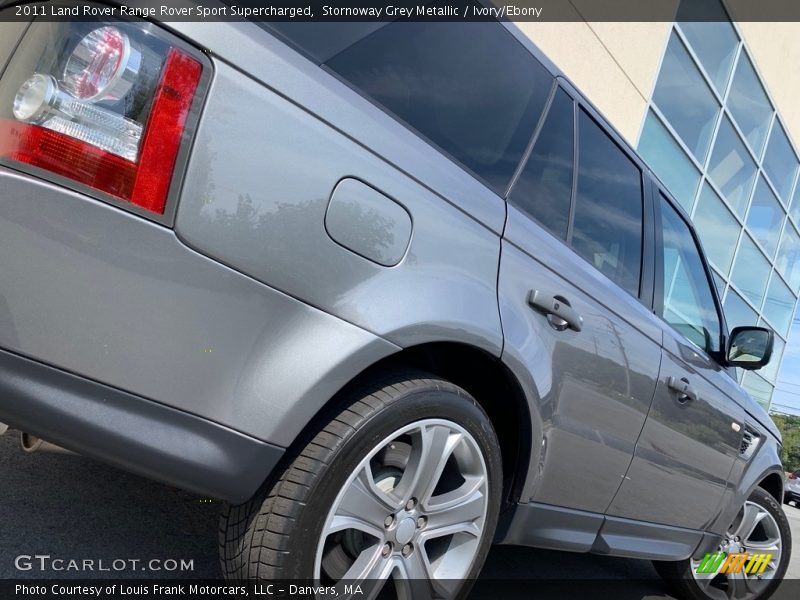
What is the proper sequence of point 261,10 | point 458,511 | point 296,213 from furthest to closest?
point 458,511 → point 261,10 → point 296,213

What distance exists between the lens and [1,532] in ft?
6.31

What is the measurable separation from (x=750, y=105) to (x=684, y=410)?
12252 millimetres

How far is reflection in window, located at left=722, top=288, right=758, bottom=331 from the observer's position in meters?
13.2

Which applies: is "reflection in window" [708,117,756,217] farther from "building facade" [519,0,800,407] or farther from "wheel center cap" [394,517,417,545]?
"wheel center cap" [394,517,417,545]

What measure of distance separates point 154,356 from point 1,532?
45.5 inches

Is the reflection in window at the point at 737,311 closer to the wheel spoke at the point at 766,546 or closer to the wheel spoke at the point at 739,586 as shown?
the wheel spoke at the point at 766,546

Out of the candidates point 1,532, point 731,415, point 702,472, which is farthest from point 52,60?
point 731,415

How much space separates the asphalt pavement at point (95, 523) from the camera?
6.17 feet

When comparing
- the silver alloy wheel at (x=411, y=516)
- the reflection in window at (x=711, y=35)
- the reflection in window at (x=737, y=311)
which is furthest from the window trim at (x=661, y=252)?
the reflection in window at (x=737, y=311)

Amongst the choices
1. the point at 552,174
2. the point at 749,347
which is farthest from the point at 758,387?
the point at 552,174

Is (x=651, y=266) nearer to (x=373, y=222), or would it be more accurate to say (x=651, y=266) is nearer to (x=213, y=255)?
(x=373, y=222)

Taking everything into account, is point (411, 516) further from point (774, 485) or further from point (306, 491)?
point (774, 485)

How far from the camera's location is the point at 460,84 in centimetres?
184

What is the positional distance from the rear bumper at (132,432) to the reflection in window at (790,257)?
17295 millimetres
